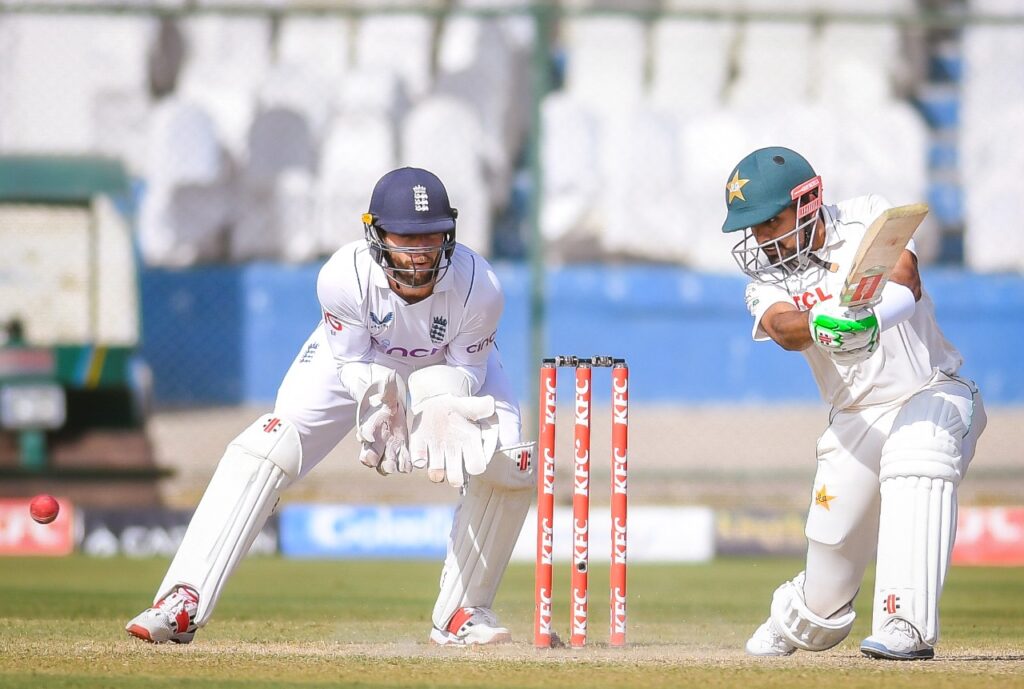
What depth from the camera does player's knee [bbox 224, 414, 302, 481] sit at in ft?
15.8

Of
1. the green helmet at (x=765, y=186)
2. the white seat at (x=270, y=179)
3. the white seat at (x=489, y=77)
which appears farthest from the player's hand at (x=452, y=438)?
the white seat at (x=489, y=77)

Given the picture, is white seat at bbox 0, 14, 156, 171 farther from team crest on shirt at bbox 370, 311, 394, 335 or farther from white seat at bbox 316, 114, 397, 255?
team crest on shirt at bbox 370, 311, 394, 335

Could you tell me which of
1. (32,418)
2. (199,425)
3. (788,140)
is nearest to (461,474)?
(32,418)

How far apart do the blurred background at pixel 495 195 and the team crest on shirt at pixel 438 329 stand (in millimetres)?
4736

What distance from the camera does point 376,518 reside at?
9438mm

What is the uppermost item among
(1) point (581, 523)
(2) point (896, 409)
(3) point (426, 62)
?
(3) point (426, 62)

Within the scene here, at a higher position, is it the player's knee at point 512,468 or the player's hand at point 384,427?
the player's hand at point 384,427

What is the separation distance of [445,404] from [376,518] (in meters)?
4.93

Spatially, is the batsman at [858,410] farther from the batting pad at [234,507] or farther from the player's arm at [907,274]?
the batting pad at [234,507]

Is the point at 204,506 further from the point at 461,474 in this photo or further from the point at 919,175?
the point at 919,175

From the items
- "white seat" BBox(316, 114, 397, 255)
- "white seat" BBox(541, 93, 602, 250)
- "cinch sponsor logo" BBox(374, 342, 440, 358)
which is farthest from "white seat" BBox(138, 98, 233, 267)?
"cinch sponsor logo" BBox(374, 342, 440, 358)

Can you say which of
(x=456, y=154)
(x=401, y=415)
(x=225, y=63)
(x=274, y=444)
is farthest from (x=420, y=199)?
(x=225, y=63)

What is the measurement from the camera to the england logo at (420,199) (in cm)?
458

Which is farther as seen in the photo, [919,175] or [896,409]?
[919,175]
